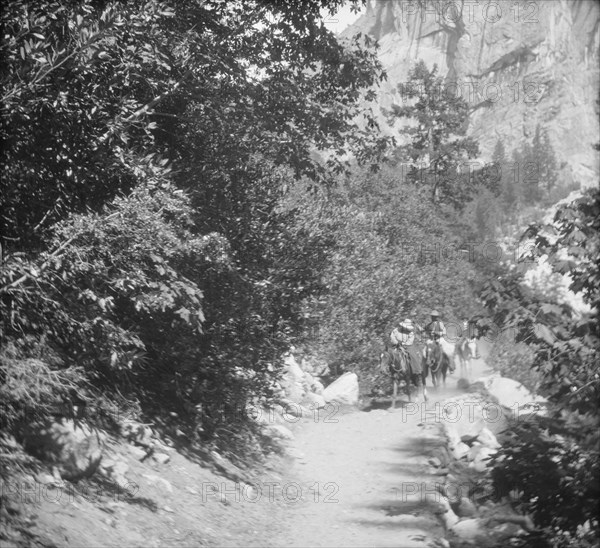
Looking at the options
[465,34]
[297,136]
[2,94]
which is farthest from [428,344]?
[465,34]

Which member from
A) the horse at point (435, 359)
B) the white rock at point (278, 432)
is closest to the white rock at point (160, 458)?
the white rock at point (278, 432)

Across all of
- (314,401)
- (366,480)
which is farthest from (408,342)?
(366,480)

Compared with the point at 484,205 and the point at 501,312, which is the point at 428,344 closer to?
the point at 501,312

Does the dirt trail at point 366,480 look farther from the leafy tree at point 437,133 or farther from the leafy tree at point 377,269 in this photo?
the leafy tree at point 437,133

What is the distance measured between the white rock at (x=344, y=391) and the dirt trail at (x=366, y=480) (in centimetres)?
64

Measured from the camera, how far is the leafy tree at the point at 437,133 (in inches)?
1364

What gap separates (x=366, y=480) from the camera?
1002cm

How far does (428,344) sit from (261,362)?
8145 millimetres

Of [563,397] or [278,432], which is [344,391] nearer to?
[278,432]

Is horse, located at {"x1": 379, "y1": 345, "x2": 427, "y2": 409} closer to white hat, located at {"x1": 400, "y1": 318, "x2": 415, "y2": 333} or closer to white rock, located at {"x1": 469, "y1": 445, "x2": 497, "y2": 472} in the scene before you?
white hat, located at {"x1": 400, "y1": 318, "x2": 415, "y2": 333}

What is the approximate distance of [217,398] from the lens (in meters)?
9.35

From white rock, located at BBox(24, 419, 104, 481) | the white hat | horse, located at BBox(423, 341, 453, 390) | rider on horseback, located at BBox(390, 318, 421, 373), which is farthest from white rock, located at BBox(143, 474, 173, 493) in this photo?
horse, located at BBox(423, 341, 453, 390)

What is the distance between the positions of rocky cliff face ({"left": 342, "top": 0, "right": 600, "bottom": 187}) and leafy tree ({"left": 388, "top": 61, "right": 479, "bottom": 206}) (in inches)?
4326

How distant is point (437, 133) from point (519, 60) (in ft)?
467
